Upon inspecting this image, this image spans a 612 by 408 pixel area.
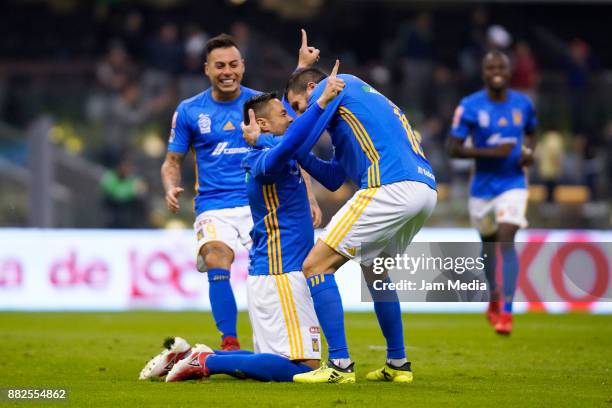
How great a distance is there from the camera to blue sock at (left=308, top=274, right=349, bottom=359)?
7.67 m

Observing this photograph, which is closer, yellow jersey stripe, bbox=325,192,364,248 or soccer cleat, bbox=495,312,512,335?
yellow jersey stripe, bbox=325,192,364,248

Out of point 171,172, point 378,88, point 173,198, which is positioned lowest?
point 173,198

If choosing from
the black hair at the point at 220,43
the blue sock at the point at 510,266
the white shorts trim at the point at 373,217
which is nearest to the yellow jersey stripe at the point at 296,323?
the white shorts trim at the point at 373,217

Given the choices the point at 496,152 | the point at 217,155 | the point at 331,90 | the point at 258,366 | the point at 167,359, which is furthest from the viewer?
the point at 496,152

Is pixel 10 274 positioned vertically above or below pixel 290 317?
above

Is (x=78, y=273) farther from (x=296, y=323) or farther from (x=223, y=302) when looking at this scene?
(x=296, y=323)

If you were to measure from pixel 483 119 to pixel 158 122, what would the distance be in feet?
27.7

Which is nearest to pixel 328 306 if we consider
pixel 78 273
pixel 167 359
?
pixel 167 359

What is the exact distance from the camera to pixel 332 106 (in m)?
7.78

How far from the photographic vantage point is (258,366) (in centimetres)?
791

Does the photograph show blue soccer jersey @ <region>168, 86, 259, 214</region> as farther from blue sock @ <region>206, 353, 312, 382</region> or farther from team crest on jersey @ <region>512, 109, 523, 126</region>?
team crest on jersey @ <region>512, 109, 523, 126</region>

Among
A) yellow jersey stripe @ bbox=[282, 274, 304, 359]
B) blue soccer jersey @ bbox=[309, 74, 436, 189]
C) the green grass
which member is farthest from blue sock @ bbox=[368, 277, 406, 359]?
blue soccer jersey @ bbox=[309, 74, 436, 189]

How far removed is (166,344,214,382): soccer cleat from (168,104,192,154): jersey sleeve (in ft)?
8.13

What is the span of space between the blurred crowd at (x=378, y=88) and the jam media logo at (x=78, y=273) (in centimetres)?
167
